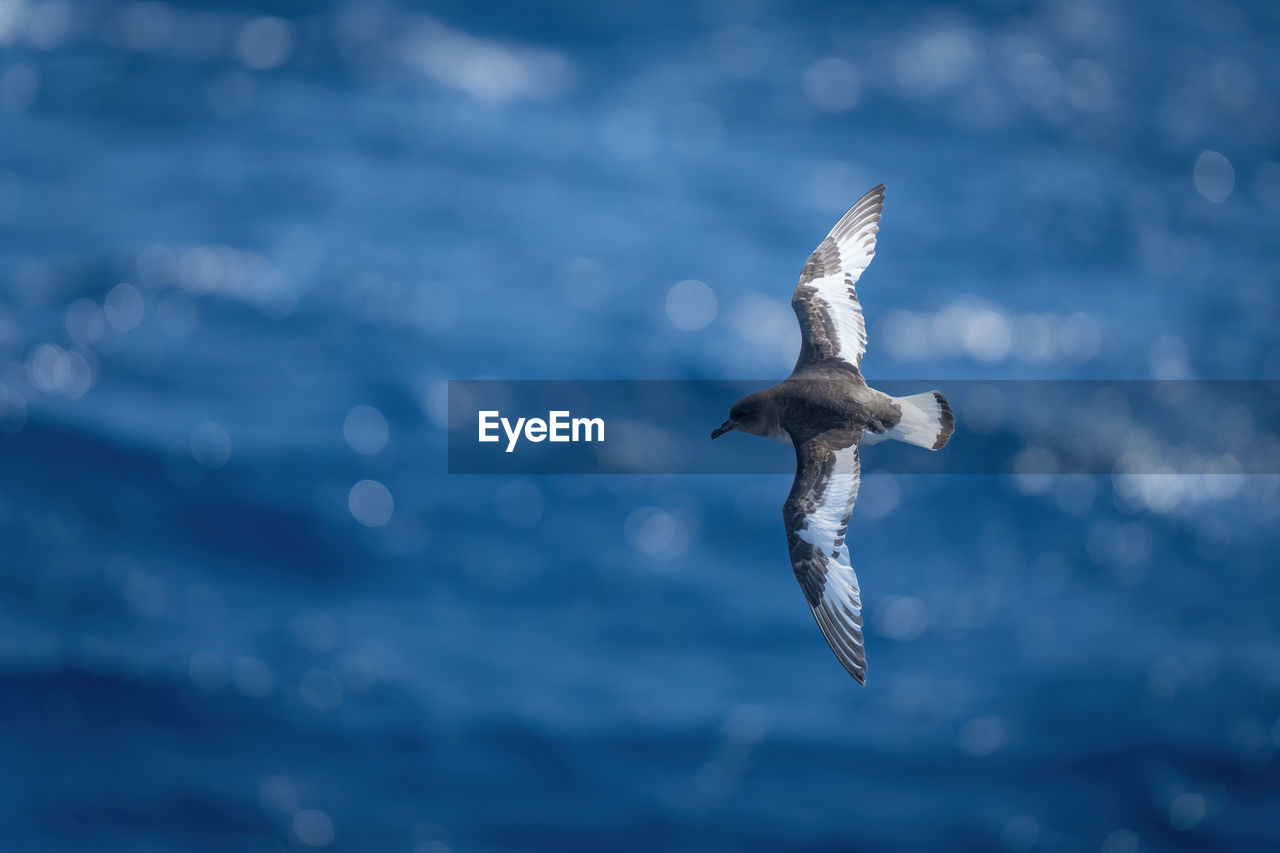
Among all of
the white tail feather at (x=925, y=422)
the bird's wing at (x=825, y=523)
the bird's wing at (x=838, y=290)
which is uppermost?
the bird's wing at (x=838, y=290)

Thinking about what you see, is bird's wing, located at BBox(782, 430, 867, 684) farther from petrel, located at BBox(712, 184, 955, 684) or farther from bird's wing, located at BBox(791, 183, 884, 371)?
bird's wing, located at BBox(791, 183, 884, 371)

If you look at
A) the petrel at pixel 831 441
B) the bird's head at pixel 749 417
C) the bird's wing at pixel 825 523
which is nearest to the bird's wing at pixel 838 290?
the petrel at pixel 831 441

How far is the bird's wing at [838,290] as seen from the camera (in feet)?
36.6

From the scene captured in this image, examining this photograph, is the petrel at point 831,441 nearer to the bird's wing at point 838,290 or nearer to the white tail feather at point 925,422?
the white tail feather at point 925,422

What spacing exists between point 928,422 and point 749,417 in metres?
1.66

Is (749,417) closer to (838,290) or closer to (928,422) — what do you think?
(928,422)

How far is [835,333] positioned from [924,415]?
57.3 inches

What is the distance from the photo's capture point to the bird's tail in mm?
10234

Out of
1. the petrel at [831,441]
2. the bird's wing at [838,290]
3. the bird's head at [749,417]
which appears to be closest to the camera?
the petrel at [831,441]

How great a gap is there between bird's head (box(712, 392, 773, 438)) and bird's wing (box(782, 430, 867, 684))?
41 centimetres

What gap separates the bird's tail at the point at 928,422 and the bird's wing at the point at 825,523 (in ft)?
1.67

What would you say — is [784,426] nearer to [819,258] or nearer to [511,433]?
[819,258]

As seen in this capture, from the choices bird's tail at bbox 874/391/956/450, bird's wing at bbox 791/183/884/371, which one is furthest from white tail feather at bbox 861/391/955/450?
bird's wing at bbox 791/183/884/371

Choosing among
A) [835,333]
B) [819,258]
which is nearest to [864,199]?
[819,258]
